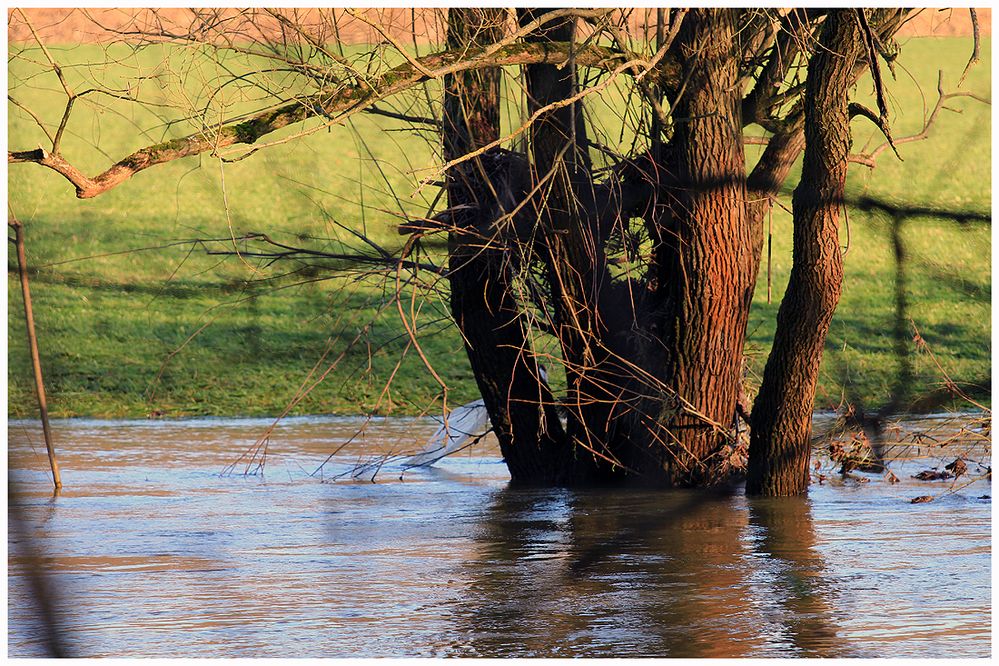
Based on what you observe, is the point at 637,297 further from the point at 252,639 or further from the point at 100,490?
the point at 252,639

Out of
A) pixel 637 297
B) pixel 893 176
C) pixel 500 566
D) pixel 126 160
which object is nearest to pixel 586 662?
pixel 500 566

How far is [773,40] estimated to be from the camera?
1080 cm

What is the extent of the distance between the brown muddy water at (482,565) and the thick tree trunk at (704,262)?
1.58 feet

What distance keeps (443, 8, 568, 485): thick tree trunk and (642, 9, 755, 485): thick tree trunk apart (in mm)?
956

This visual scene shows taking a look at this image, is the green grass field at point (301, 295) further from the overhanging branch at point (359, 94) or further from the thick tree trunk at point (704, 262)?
the overhanging branch at point (359, 94)

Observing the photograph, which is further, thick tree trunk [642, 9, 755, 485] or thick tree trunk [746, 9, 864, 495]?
thick tree trunk [642, 9, 755, 485]

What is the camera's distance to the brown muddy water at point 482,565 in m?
6.36

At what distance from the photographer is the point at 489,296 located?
10539 millimetres

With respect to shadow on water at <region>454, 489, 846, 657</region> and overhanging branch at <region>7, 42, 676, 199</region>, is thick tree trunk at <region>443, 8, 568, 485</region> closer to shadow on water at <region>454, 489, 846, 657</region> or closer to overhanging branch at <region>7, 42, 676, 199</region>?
overhanging branch at <region>7, 42, 676, 199</region>

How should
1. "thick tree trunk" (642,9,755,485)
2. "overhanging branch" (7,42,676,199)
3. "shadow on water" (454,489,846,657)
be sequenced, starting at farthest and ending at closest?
"thick tree trunk" (642,9,755,485)
"overhanging branch" (7,42,676,199)
"shadow on water" (454,489,846,657)

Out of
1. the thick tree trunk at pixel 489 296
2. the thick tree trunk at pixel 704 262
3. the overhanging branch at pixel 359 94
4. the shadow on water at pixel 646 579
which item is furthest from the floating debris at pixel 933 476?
the overhanging branch at pixel 359 94

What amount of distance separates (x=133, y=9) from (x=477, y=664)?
15.2ft

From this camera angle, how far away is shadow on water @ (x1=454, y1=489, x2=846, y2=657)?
629 centimetres

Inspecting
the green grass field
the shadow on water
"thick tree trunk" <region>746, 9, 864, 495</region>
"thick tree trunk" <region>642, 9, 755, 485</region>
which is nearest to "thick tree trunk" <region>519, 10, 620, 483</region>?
"thick tree trunk" <region>642, 9, 755, 485</region>
